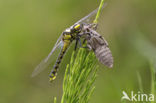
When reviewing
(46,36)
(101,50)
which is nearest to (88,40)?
(101,50)

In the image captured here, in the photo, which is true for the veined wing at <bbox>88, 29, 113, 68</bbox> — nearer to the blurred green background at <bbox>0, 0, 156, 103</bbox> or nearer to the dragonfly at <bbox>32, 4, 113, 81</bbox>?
the dragonfly at <bbox>32, 4, 113, 81</bbox>

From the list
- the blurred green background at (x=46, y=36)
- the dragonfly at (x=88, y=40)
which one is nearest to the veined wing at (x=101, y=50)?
the dragonfly at (x=88, y=40)

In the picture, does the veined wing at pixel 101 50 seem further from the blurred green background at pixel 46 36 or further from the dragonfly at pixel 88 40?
the blurred green background at pixel 46 36

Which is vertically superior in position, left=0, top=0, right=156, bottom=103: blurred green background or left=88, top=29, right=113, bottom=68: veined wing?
left=0, top=0, right=156, bottom=103: blurred green background

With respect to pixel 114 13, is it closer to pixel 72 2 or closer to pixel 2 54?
pixel 72 2

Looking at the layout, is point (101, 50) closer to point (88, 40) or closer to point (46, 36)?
point (88, 40)

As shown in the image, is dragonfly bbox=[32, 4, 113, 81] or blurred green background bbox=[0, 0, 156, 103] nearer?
dragonfly bbox=[32, 4, 113, 81]

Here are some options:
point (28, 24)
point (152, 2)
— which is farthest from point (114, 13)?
point (28, 24)

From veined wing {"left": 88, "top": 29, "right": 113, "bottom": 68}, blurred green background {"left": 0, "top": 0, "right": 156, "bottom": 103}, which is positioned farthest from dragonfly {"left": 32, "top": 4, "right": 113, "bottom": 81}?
blurred green background {"left": 0, "top": 0, "right": 156, "bottom": 103}
